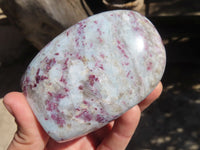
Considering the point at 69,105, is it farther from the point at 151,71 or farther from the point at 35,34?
the point at 35,34

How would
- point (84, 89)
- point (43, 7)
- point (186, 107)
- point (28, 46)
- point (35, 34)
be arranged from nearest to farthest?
point (84, 89), point (43, 7), point (35, 34), point (186, 107), point (28, 46)

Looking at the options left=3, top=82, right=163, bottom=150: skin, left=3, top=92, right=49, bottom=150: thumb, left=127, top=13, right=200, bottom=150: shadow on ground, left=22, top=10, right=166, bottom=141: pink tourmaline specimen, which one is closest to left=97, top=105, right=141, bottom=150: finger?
left=3, top=82, right=163, bottom=150: skin

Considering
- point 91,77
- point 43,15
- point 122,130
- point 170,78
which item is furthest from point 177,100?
point 91,77

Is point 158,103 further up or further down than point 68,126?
further down

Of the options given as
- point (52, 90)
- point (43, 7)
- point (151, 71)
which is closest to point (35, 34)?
point (43, 7)

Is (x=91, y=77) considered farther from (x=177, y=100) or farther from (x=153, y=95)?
(x=177, y=100)

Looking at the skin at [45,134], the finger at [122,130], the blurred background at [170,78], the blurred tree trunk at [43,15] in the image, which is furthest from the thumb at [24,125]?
the blurred background at [170,78]
